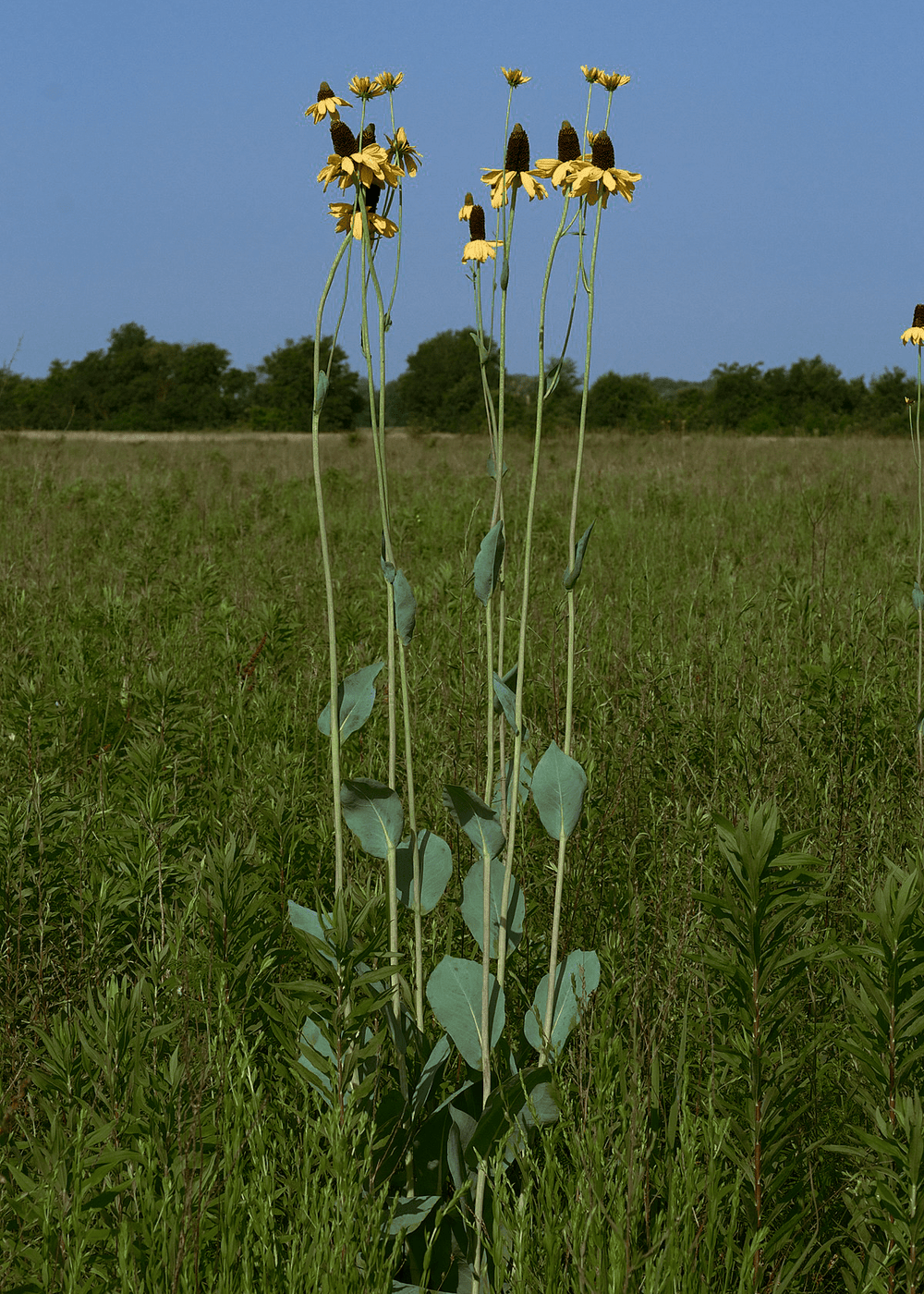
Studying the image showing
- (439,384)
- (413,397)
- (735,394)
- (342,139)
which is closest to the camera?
(342,139)

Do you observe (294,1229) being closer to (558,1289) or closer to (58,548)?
(558,1289)

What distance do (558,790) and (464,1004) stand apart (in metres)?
0.37

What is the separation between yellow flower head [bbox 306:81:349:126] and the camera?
1.38 meters

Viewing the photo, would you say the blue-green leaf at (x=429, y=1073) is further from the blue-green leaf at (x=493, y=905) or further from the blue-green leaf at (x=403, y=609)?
the blue-green leaf at (x=403, y=609)

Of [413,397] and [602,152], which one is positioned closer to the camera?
Result: [602,152]

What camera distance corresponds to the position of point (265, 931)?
1.54 meters

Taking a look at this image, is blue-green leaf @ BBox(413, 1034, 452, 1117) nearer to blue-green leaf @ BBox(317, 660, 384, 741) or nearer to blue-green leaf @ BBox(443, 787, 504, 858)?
blue-green leaf @ BBox(443, 787, 504, 858)

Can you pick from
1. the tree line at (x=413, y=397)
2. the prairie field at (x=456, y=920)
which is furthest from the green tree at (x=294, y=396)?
the prairie field at (x=456, y=920)

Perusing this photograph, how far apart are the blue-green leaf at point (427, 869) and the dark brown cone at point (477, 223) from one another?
3.28 ft

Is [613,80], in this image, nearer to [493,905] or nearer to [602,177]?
[602,177]

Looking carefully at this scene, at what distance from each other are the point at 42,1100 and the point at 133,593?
12.2ft

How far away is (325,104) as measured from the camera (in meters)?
1.38

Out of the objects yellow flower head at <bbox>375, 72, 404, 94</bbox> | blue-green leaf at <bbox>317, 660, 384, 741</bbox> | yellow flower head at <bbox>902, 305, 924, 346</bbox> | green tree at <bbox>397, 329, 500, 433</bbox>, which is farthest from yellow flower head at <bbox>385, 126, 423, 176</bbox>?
green tree at <bbox>397, 329, 500, 433</bbox>

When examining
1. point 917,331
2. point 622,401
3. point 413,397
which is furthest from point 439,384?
point 917,331
